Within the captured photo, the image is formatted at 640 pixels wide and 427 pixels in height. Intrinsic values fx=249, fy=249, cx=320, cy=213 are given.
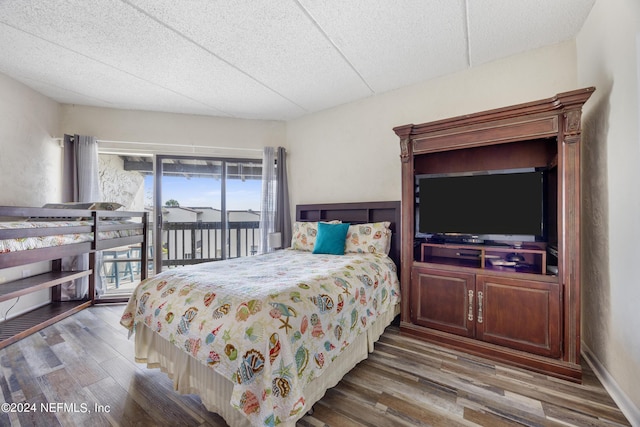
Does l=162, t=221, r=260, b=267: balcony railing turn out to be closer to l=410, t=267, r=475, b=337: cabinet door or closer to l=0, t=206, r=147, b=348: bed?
l=0, t=206, r=147, b=348: bed

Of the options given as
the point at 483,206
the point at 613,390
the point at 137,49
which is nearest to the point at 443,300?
the point at 483,206

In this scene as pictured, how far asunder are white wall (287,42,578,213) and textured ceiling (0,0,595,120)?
0.46 feet

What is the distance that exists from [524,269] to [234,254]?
3642 mm

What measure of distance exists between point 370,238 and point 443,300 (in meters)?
0.88

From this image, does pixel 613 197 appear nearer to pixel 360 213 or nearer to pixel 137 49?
pixel 360 213

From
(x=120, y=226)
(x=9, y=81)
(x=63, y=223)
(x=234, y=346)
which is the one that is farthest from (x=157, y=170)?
(x=234, y=346)

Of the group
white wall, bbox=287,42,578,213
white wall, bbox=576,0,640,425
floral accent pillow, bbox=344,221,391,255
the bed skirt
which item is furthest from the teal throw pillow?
white wall, bbox=576,0,640,425

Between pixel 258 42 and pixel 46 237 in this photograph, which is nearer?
pixel 258 42

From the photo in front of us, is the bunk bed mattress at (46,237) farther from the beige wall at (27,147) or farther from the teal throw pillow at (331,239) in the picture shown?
the teal throw pillow at (331,239)

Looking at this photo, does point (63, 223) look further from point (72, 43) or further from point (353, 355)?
point (353, 355)

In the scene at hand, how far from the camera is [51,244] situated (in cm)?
225

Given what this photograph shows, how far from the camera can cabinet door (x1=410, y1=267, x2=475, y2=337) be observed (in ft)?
6.68

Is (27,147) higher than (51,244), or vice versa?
(27,147)

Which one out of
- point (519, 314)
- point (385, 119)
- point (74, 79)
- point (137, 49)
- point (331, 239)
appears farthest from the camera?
point (385, 119)
